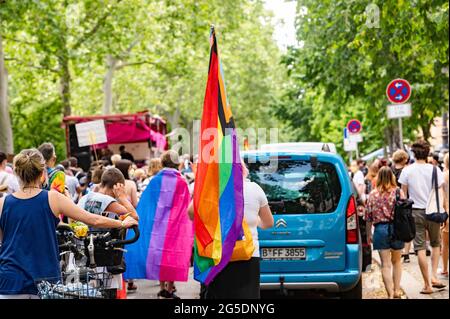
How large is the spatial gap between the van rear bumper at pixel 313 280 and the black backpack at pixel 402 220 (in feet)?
3.76

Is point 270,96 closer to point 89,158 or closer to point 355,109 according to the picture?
point 355,109

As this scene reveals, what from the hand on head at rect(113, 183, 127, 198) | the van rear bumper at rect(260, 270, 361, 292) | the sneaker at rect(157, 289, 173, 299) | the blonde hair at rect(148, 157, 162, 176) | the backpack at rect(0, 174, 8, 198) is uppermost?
the blonde hair at rect(148, 157, 162, 176)

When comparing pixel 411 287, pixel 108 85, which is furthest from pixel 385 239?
pixel 108 85

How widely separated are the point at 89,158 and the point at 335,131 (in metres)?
27.1

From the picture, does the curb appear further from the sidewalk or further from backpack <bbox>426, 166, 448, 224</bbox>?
backpack <bbox>426, 166, 448, 224</bbox>

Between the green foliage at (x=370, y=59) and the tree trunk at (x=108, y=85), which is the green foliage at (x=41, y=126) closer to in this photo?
the green foliage at (x=370, y=59)

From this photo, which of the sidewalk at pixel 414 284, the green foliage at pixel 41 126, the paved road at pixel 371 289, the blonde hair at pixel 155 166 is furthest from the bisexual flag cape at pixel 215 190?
the green foliage at pixel 41 126

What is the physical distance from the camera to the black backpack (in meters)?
10.9

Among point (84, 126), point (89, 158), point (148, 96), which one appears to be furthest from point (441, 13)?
point (148, 96)

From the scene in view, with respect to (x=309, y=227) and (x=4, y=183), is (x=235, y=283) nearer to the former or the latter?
(x=309, y=227)

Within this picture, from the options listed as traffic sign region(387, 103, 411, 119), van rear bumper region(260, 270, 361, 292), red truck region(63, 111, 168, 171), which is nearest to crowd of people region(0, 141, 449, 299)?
van rear bumper region(260, 270, 361, 292)

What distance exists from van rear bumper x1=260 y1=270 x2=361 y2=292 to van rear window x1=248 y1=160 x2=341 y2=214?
661 millimetres
